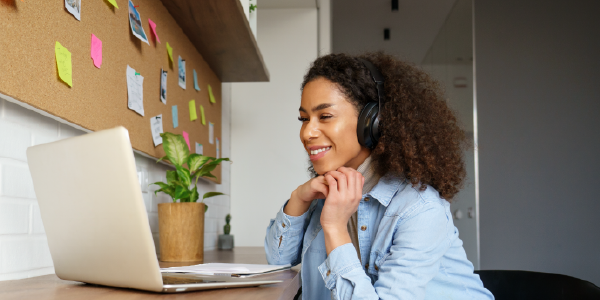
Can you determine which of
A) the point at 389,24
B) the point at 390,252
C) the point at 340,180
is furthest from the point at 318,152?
the point at 389,24

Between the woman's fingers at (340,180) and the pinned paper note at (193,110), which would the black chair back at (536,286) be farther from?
the pinned paper note at (193,110)

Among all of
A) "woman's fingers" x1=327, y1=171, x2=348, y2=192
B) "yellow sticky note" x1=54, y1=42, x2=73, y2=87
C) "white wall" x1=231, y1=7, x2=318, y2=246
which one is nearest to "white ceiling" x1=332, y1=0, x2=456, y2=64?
"white wall" x1=231, y1=7, x2=318, y2=246

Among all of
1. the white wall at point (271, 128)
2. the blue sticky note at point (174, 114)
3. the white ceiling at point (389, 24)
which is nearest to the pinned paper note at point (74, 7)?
the blue sticky note at point (174, 114)

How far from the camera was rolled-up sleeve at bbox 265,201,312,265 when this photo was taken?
3.77 feet

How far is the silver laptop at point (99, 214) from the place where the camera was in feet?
A: 1.82

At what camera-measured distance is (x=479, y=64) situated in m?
3.16

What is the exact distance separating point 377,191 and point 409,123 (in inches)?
6.9

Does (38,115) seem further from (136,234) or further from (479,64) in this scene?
(479,64)

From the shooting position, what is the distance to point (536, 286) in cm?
108

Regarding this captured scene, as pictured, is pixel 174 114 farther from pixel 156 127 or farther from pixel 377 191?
pixel 377 191

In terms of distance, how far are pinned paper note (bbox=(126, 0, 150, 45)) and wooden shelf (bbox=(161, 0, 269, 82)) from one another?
0.68ft

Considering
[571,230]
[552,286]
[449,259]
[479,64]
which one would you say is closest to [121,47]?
[449,259]

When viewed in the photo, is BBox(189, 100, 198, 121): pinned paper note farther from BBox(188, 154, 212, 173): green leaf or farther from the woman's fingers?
the woman's fingers

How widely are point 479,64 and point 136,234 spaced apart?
304cm
